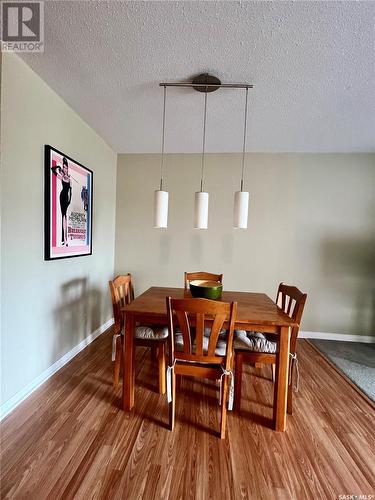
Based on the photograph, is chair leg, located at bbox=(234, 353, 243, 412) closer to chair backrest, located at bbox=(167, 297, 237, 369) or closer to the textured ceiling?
chair backrest, located at bbox=(167, 297, 237, 369)

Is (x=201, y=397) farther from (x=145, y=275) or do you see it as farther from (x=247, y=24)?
(x=247, y=24)

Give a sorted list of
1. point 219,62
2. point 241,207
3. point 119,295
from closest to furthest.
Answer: point 219,62 → point 241,207 → point 119,295

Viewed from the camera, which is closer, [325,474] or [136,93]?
[325,474]

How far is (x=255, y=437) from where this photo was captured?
4.99ft

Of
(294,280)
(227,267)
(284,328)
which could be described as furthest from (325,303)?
(284,328)

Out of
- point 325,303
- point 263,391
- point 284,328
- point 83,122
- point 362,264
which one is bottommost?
point 263,391

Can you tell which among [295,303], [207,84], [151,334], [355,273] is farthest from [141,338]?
[355,273]

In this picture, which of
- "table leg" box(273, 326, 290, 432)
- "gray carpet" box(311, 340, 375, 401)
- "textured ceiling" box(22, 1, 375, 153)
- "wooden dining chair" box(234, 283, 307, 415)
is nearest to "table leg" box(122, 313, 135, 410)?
"wooden dining chair" box(234, 283, 307, 415)

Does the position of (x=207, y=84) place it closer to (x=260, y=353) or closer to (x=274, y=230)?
(x=274, y=230)

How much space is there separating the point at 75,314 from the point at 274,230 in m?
2.69

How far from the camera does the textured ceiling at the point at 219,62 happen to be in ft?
4.27

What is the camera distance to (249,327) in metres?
1.61

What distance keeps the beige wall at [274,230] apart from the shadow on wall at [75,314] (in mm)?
740

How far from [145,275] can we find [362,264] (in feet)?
9.75
